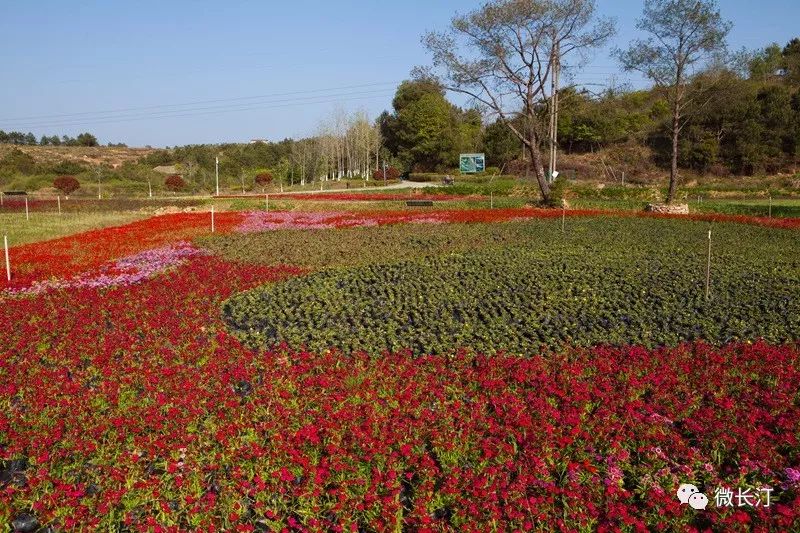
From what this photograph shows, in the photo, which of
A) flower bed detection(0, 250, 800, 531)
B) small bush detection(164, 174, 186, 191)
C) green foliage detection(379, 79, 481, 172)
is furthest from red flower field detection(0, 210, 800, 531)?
green foliage detection(379, 79, 481, 172)

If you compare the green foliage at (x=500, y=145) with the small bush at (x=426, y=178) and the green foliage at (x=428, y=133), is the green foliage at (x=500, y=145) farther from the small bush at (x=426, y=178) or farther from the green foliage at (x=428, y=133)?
the small bush at (x=426, y=178)

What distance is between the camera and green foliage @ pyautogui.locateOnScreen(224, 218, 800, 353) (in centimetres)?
811

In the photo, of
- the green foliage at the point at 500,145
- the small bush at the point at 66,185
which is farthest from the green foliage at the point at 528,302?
the green foliage at the point at 500,145

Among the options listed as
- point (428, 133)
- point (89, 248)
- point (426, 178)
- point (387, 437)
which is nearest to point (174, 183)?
point (426, 178)

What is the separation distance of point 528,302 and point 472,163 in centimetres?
6703

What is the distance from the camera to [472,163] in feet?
246

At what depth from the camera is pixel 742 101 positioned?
56531 millimetres

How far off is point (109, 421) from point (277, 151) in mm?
101334

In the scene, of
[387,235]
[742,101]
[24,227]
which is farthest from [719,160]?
[24,227]

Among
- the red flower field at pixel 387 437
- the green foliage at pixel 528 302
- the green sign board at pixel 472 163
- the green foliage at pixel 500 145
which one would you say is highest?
the green foliage at pixel 500 145

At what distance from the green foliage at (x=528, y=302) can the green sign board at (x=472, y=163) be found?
2383 inches

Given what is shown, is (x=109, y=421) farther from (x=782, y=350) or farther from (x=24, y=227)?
(x=24, y=227)

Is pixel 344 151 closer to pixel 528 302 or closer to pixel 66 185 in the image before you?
pixel 66 185

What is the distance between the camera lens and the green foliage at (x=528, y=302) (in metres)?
8.11
